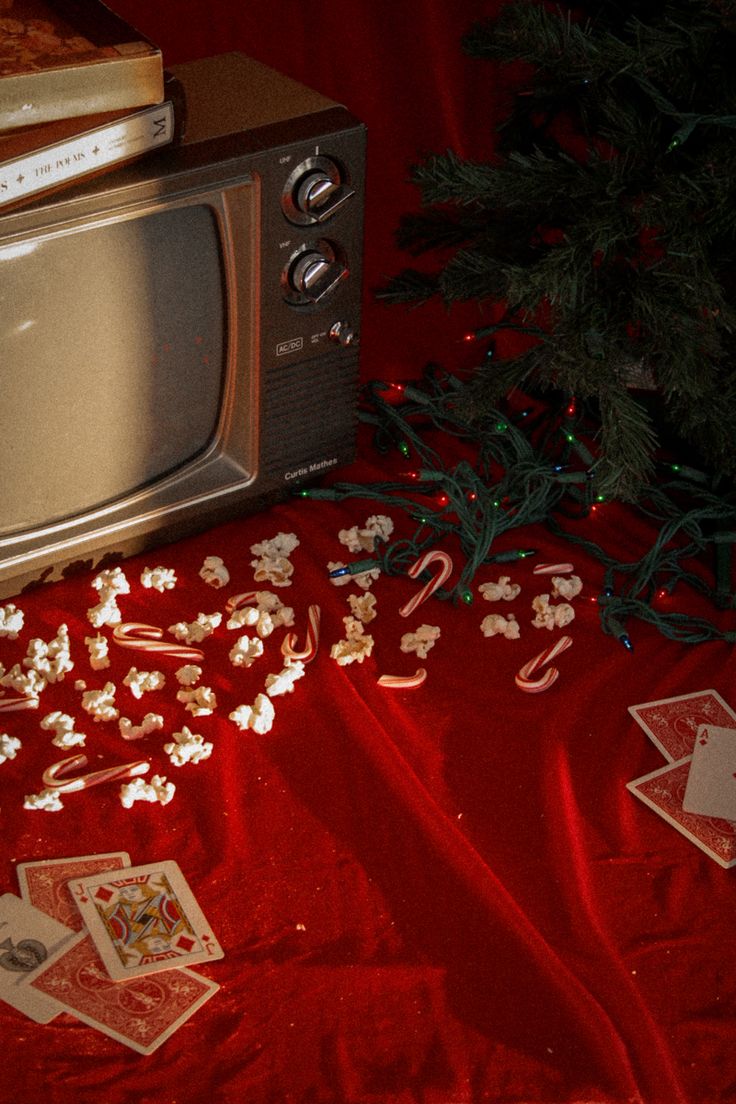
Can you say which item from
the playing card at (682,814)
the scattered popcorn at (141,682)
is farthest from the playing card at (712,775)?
the scattered popcorn at (141,682)

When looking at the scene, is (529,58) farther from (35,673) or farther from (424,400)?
(35,673)

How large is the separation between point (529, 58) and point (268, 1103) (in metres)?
1.19

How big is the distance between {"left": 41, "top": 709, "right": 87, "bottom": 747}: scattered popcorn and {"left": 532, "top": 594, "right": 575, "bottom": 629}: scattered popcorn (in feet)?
1.97

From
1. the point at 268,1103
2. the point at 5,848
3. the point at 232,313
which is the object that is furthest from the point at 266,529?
the point at 268,1103

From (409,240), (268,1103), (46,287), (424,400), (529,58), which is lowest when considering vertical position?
(268,1103)

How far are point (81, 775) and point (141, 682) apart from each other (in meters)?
0.15

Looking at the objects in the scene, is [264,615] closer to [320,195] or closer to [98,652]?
[98,652]

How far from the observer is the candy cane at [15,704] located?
4.63ft

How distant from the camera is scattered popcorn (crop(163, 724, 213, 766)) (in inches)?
54.2

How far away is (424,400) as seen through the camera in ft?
6.15

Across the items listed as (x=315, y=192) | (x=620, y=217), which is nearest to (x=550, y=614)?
(x=620, y=217)

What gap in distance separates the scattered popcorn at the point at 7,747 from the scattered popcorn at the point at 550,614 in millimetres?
666

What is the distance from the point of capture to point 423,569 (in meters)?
1.63

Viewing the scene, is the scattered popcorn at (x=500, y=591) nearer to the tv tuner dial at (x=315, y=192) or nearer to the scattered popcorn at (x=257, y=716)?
the scattered popcorn at (x=257, y=716)
